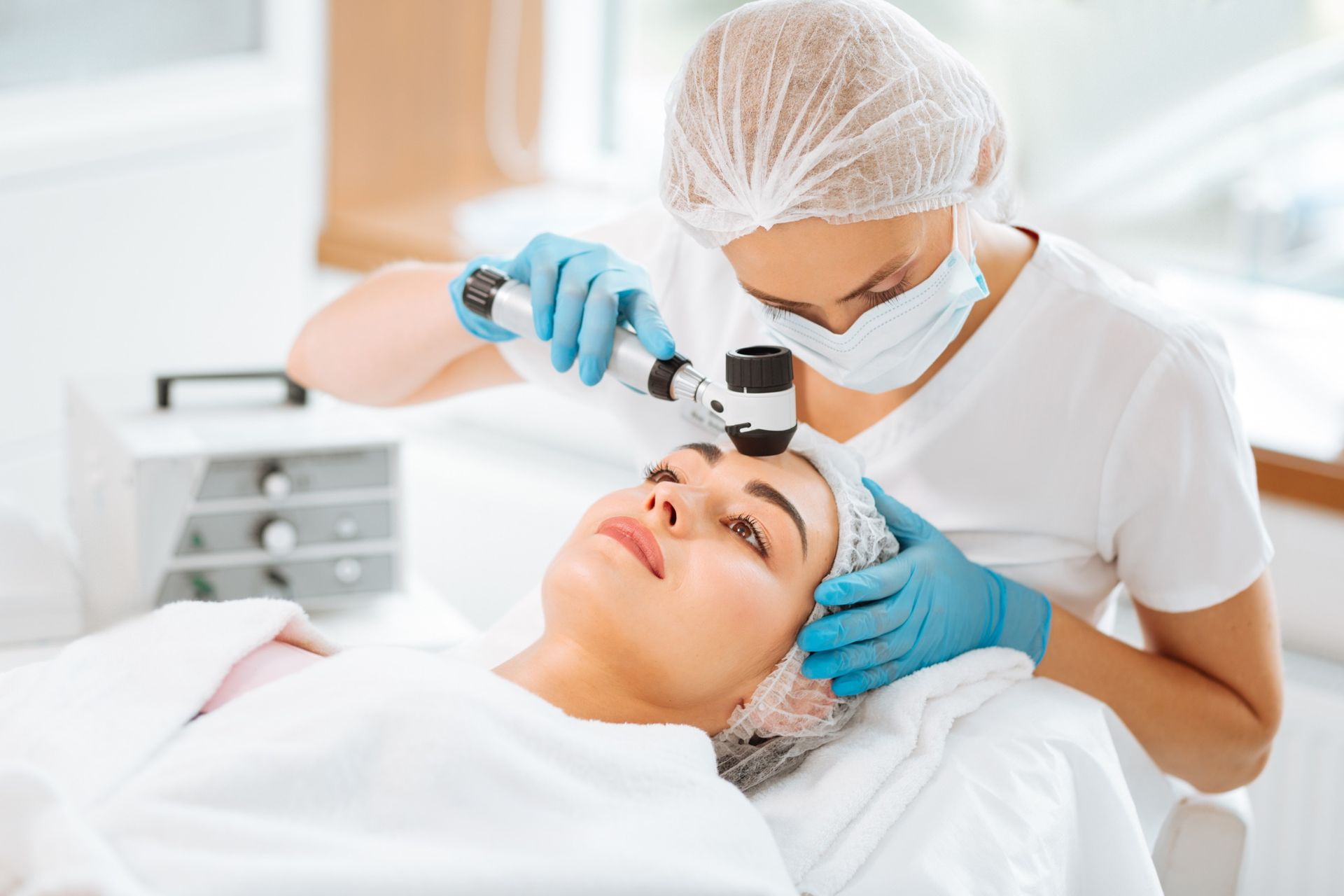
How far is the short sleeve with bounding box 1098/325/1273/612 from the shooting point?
135 centimetres

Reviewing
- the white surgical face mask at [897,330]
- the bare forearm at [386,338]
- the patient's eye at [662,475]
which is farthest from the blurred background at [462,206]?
the white surgical face mask at [897,330]

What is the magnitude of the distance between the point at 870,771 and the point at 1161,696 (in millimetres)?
430

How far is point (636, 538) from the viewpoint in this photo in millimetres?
1265

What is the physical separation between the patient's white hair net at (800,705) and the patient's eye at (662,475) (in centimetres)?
15

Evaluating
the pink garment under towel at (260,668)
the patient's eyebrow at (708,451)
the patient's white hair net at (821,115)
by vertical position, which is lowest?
the pink garment under towel at (260,668)

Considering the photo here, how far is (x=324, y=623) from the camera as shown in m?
1.90

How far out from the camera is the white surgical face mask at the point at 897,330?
1.22 meters

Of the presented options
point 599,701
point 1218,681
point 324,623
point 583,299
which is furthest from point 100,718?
point 1218,681

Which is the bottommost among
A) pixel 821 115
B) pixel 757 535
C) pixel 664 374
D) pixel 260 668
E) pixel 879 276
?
pixel 260 668

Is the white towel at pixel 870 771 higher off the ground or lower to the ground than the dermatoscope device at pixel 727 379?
lower

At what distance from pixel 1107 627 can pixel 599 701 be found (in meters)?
0.76

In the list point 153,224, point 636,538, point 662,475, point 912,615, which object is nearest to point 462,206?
point 153,224

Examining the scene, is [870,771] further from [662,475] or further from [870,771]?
[662,475]

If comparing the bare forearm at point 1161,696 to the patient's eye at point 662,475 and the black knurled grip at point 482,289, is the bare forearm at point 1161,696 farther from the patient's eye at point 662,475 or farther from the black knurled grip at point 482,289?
→ the black knurled grip at point 482,289
